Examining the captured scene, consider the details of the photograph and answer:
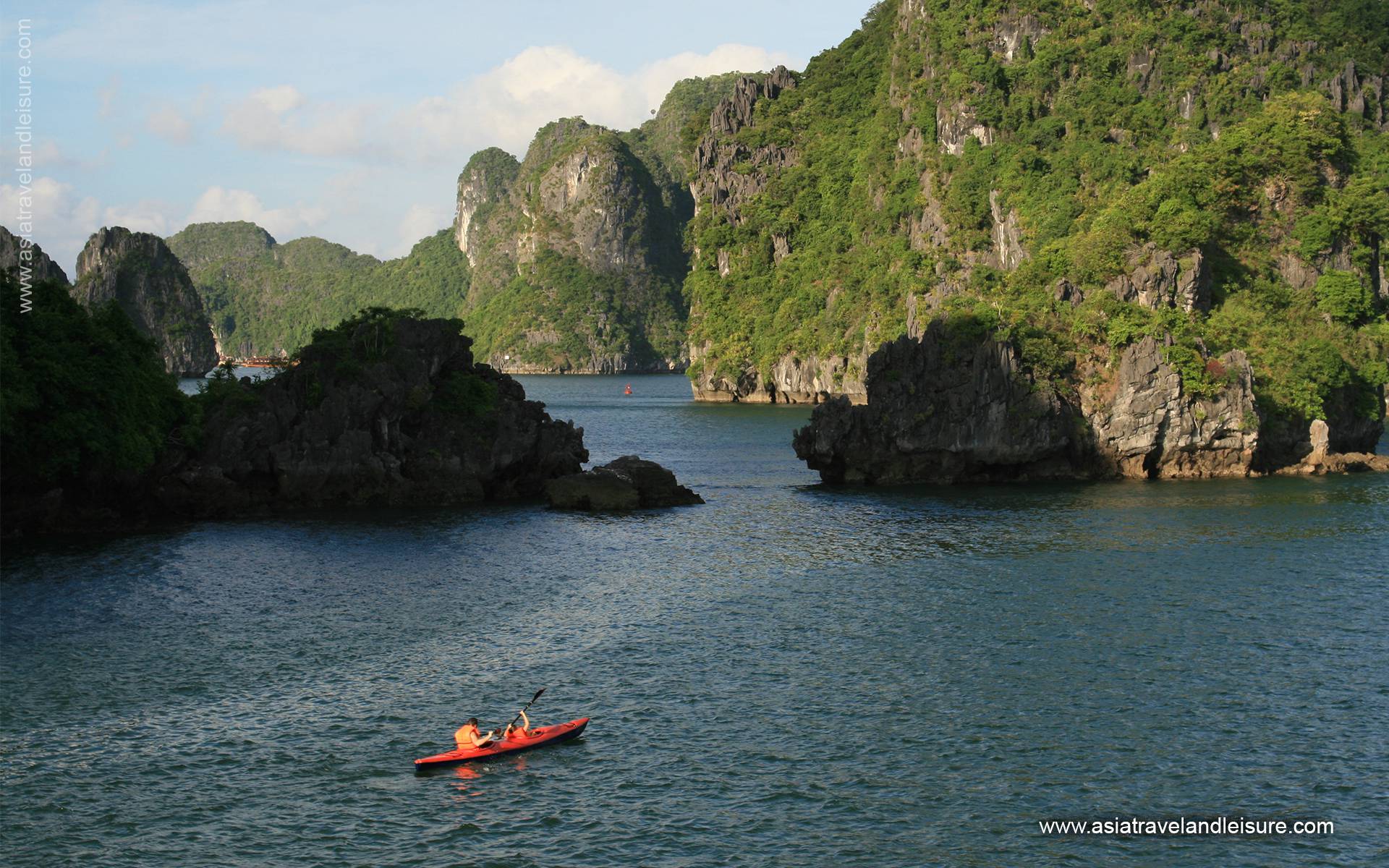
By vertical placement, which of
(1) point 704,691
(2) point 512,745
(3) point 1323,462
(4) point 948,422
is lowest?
(2) point 512,745

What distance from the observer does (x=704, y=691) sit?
114 ft

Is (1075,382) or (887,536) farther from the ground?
(1075,382)

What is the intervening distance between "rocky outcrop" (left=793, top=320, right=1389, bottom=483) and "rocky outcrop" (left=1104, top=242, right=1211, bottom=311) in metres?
7.16

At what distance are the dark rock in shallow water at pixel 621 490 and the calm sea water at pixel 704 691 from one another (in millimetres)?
7589

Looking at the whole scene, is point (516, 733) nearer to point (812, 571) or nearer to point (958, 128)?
point (812, 571)

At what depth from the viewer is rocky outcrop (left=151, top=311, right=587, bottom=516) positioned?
65.4m

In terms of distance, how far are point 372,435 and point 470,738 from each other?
41865 millimetres

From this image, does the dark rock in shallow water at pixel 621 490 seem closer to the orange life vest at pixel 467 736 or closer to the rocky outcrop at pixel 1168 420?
the rocky outcrop at pixel 1168 420

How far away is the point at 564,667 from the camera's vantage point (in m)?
37.2

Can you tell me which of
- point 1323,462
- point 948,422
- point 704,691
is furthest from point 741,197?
point 704,691

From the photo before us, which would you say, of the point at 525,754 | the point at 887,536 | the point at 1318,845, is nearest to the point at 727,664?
the point at 525,754

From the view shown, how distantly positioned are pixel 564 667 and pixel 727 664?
4.99m

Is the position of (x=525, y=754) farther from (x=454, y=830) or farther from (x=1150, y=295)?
(x=1150, y=295)

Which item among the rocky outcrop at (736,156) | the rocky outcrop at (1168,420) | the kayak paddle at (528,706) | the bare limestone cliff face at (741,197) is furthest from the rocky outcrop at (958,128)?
the kayak paddle at (528,706)
